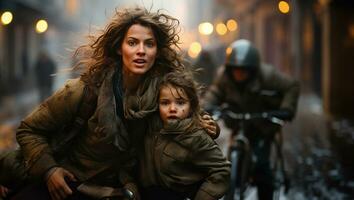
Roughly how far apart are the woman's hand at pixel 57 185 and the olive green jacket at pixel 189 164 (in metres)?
0.38

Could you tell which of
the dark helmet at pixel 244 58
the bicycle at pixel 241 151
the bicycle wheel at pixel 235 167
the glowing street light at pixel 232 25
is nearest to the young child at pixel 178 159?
the bicycle wheel at pixel 235 167

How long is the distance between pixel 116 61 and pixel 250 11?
3929 cm

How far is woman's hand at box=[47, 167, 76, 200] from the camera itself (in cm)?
296

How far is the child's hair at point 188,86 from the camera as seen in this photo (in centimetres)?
312

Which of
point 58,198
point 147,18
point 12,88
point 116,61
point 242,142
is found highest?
point 147,18

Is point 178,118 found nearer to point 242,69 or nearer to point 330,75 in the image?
point 242,69

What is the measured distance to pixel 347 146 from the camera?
1190 centimetres

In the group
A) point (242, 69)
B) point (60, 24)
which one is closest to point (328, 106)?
point (242, 69)

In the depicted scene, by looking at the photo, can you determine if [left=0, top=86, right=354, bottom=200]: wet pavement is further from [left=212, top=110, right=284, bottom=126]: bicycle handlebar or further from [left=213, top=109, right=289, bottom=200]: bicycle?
[left=212, top=110, right=284, bottom=126]: bicycle handlebar

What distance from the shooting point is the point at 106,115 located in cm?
296

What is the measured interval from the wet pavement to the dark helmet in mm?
1855

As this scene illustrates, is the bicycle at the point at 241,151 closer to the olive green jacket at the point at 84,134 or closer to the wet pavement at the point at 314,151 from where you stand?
the wet pavement at the point at 314,151

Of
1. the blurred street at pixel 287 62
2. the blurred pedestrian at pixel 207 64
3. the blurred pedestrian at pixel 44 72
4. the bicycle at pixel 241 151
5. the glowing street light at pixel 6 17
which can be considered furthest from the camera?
the blurred pedestrian at pixel 44 72

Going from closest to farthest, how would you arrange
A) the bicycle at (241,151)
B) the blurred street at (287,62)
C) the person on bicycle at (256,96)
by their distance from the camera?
the bicycle at (241,151), the person on bicycle at (256,96), the blurred street at (287,62)
